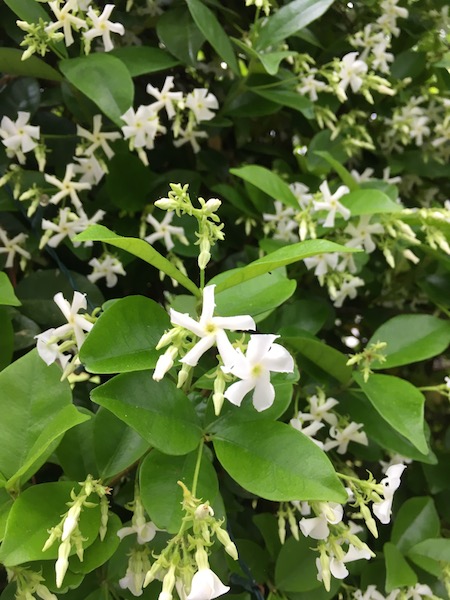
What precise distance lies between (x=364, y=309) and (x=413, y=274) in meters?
0.10

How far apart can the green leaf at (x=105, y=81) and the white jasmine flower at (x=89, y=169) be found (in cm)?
11

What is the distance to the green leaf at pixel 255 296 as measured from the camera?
0.54 metres

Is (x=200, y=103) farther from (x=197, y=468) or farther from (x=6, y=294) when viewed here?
(x=197, y=468)

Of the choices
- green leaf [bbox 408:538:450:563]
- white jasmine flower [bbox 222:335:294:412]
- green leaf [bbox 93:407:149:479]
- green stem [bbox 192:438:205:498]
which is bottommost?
green leaf [bbox 408:538:450:563]

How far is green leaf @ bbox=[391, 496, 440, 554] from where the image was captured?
746 mm

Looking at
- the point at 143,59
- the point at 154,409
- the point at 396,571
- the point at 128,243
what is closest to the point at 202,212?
the point at 128,243

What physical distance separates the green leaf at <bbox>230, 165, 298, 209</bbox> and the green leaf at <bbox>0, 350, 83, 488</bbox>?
358 mm

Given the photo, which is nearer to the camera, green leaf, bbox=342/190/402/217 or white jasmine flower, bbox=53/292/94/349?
white jasmine flower, bbox=53/292/94/349

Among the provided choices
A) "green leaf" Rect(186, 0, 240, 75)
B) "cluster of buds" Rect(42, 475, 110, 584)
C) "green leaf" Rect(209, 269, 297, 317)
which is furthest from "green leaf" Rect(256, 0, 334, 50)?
"cluster of buds" Rect(42, 475, 110, 584)

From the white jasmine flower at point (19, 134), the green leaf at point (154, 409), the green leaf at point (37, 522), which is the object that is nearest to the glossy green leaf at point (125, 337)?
the green leaf at point (154, 409)

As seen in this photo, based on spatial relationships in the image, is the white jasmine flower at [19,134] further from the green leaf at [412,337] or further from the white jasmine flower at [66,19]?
the green leaf at [412,337]

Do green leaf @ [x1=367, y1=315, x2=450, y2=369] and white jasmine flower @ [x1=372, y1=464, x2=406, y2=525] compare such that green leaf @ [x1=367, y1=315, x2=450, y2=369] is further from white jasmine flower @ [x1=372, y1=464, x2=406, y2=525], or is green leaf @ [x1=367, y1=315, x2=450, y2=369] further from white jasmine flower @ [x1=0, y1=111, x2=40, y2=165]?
white jasmine flower @ [x1=0, y1=111, x2=40, y2=165]

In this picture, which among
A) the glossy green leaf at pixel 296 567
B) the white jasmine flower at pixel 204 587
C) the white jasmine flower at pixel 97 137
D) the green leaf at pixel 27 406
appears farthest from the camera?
the white jasmine flower at pixel 97 137

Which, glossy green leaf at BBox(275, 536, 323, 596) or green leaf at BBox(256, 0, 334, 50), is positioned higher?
green leaf at BBox(256, 0, 334, 50)
